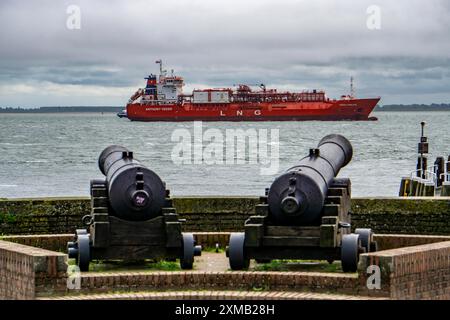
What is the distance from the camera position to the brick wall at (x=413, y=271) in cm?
1117

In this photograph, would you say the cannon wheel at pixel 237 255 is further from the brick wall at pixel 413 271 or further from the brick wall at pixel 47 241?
the brick wall at pixel 47 241

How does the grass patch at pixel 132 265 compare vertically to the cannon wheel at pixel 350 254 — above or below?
below

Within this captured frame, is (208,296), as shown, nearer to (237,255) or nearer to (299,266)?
(237,255)

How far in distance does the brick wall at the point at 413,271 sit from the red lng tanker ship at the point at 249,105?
387 ft

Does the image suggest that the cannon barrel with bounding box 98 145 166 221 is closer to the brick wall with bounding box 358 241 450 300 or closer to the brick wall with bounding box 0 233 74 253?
the brick wall with bounding box 0 233 74 253

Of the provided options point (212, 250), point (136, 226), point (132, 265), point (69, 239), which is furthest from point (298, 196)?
point (69, 239)

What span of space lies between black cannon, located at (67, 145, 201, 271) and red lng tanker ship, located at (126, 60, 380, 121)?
11736 cm

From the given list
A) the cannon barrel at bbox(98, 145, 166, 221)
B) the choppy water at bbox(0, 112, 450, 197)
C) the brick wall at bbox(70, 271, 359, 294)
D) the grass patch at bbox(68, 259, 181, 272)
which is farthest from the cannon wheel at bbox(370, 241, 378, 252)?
the choppy water at bbox(0, 112, 450, 197)

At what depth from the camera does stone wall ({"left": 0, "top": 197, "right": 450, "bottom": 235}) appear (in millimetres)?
15297

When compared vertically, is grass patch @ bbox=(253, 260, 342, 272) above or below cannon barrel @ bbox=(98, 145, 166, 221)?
below

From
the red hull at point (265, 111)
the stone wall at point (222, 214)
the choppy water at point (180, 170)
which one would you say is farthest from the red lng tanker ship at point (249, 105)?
the stone wall at point (222, 214)

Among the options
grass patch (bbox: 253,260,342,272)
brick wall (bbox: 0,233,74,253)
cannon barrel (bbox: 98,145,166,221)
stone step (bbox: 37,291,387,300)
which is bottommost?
stone step (bbox: 37,291,387,300)

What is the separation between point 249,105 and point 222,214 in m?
115
